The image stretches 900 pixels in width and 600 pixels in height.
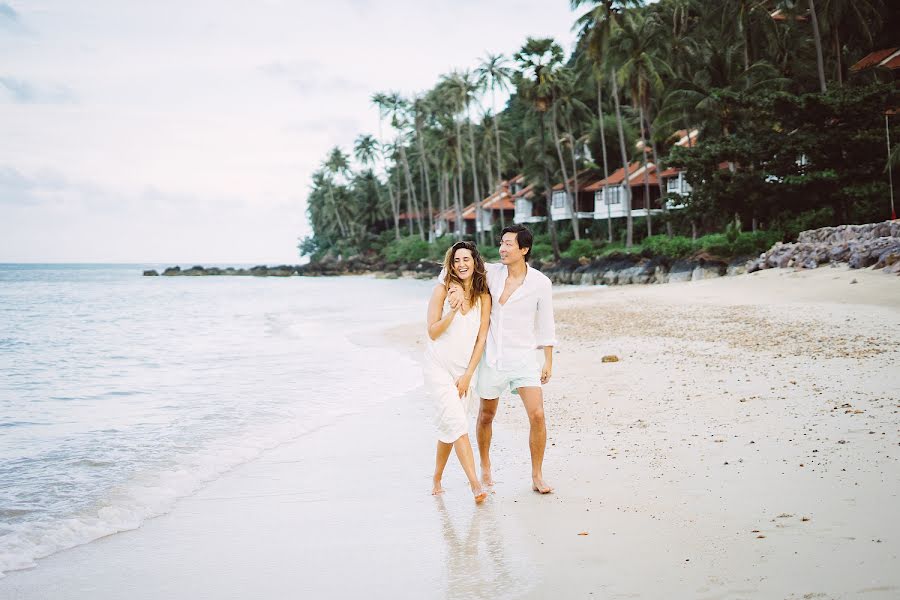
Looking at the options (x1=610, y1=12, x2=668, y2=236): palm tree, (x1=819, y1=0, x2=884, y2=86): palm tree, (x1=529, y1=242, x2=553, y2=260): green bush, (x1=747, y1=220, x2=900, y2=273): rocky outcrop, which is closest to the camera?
(x1=747, y1=220, x2=900, y2=273): rocky outcrop

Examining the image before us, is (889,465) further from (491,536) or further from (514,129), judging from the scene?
(514,129)

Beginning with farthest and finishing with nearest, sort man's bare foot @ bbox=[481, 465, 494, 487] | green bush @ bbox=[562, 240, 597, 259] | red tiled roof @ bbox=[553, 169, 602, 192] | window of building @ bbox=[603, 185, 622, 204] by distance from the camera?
red tiled roof @ bbox=[553, 169, 602, 192] < window of building @ bbox=[603, 185, 622, 204] < green bush @ bbox=[562, 240, 597, 259] < man's bare foot @ bbox=[481, 465, 494, 487]

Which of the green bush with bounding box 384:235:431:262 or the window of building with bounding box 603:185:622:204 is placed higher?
the window of building with bounding box 603:185:622:204

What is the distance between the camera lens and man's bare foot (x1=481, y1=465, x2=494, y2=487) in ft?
17.3

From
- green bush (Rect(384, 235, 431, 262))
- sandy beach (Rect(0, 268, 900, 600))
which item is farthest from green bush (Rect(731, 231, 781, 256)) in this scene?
green bush (Rect(384, 235, 431, 262))

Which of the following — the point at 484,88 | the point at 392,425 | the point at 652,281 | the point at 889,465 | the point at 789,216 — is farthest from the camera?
the point at 484,88

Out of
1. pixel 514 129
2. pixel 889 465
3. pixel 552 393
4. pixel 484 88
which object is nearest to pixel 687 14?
pixel 484 88

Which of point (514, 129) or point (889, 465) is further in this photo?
point (514, 129)

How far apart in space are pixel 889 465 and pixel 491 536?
8.44 ft

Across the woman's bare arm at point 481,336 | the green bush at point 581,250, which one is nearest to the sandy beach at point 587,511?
the woman's bare arm at point 481,336

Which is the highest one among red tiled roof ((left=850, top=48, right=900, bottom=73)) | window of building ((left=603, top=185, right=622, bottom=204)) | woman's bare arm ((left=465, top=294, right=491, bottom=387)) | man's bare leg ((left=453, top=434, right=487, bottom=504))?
red tiled roof ((left=850, top=48, right=900, bottom=73))

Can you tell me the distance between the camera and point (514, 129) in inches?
2840

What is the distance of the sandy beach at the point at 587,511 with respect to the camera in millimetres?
3609

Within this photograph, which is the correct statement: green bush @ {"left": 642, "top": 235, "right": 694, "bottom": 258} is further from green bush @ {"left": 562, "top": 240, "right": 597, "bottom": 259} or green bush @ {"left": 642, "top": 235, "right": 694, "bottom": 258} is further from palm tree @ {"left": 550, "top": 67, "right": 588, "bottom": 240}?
palm tree @ {"left": 550, "top": 67, "right": 588, "bottom": 240}
